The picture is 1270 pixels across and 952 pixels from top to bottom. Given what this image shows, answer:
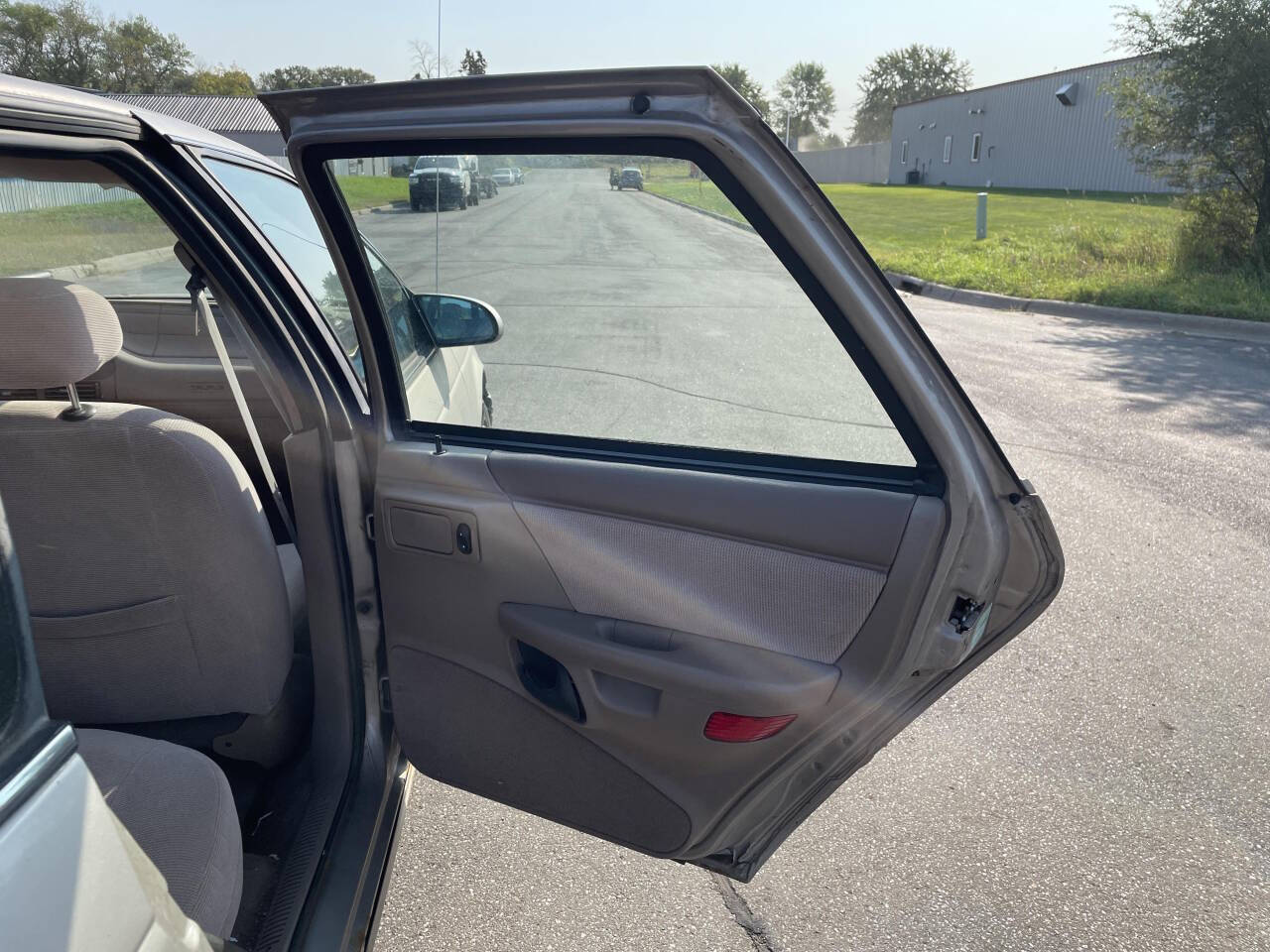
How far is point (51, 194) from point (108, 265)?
887mm

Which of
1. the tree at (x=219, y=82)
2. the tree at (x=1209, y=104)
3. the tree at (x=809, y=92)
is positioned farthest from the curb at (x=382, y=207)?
the tree at (x=809, y=92)

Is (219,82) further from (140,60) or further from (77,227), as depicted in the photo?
(77,227)

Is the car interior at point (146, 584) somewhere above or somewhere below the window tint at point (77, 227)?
below

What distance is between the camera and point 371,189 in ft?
6.70

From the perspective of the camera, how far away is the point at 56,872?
0.90m

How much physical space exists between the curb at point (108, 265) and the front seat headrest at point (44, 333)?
113 centimetres

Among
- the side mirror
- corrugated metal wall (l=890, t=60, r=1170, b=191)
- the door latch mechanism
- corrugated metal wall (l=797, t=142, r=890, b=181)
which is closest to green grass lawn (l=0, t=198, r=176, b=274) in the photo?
the side mirror

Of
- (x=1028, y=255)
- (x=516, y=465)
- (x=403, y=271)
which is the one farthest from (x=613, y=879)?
(x=1028, y=255)

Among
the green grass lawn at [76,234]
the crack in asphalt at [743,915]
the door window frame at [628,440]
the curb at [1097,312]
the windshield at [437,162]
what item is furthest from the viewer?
the curb at [1097,312]

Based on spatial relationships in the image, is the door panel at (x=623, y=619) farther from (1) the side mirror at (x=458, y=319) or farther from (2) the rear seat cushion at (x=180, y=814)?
(2) the rear seat cushion at (x=180, y=814)

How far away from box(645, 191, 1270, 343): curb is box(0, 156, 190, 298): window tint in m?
7.12

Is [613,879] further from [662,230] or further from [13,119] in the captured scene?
[13,119]

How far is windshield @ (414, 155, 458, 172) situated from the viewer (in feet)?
6.28

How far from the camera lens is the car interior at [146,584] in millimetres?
1829
